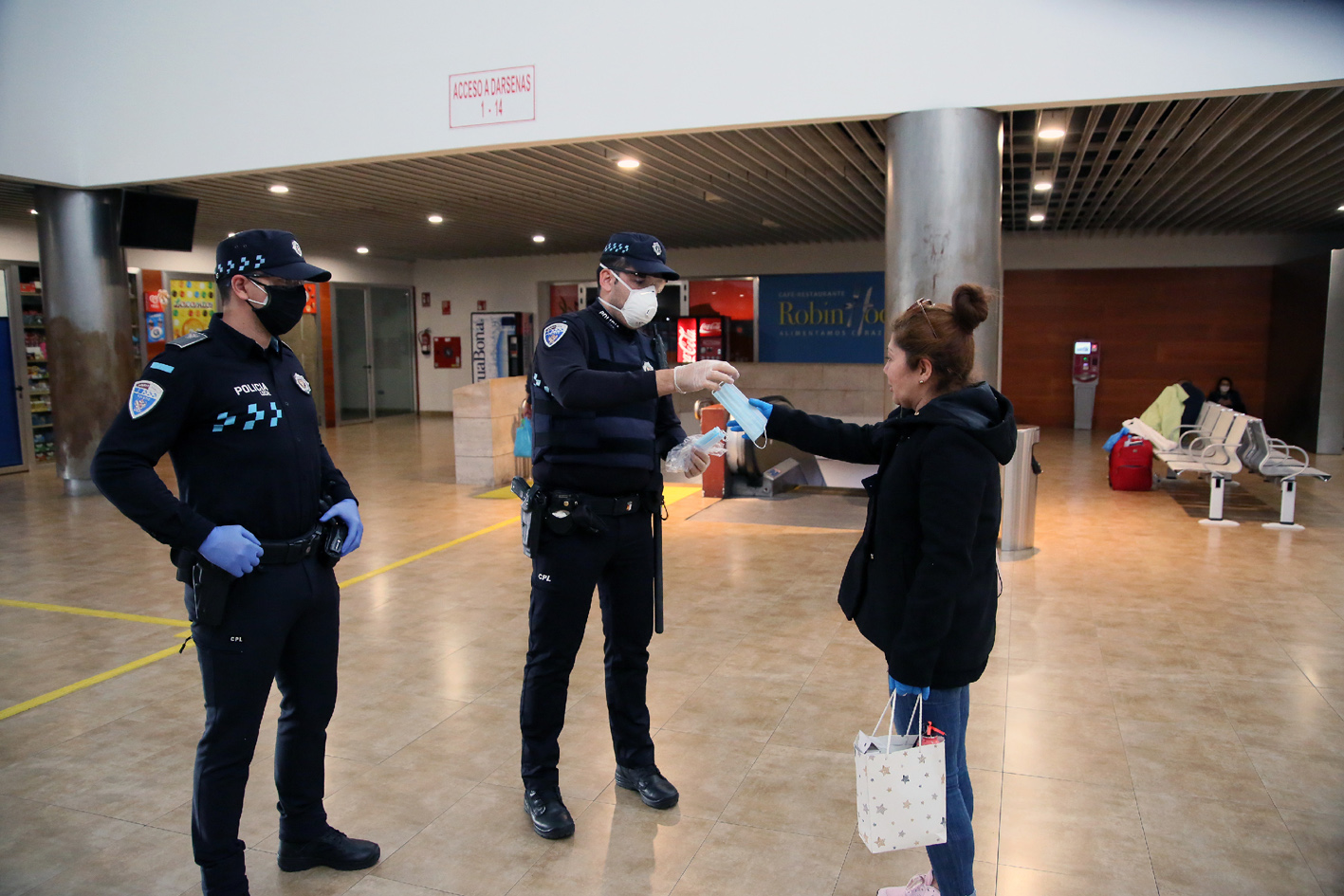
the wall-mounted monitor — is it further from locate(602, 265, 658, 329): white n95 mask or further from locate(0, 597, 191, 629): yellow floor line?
locate(602, 265, 658, 329): white n95 mask

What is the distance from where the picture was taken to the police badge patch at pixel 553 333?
106 inches

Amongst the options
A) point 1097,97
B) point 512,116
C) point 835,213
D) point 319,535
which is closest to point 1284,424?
point 835,213

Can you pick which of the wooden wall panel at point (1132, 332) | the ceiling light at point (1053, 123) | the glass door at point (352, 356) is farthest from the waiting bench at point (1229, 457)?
the glass door at point (352, 356)

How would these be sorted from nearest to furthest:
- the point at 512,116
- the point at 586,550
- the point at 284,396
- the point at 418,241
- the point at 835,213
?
the point at 284,396
the point at 586,550
the point at 512,116
the point at 835,213
the point at 418,241

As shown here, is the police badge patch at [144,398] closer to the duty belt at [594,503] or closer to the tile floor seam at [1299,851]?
the duty belt at [594,503]

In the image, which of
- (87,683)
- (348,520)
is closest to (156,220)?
(87,683)

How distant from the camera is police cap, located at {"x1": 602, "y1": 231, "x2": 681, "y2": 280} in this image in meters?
2.77

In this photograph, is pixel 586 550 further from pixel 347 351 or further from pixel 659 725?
pixel 347 351

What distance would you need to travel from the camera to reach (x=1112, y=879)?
8.38ft

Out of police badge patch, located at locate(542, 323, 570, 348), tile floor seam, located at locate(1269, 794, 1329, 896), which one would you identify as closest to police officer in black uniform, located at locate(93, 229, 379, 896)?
police badge patch, located at locate(542, 323, 570, 348)

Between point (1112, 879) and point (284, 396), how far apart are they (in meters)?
2.66

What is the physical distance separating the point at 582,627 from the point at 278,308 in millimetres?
1280

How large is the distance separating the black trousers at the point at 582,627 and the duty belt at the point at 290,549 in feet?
2.07

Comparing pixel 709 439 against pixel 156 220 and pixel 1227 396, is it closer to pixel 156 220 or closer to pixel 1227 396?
pixel 156 220
